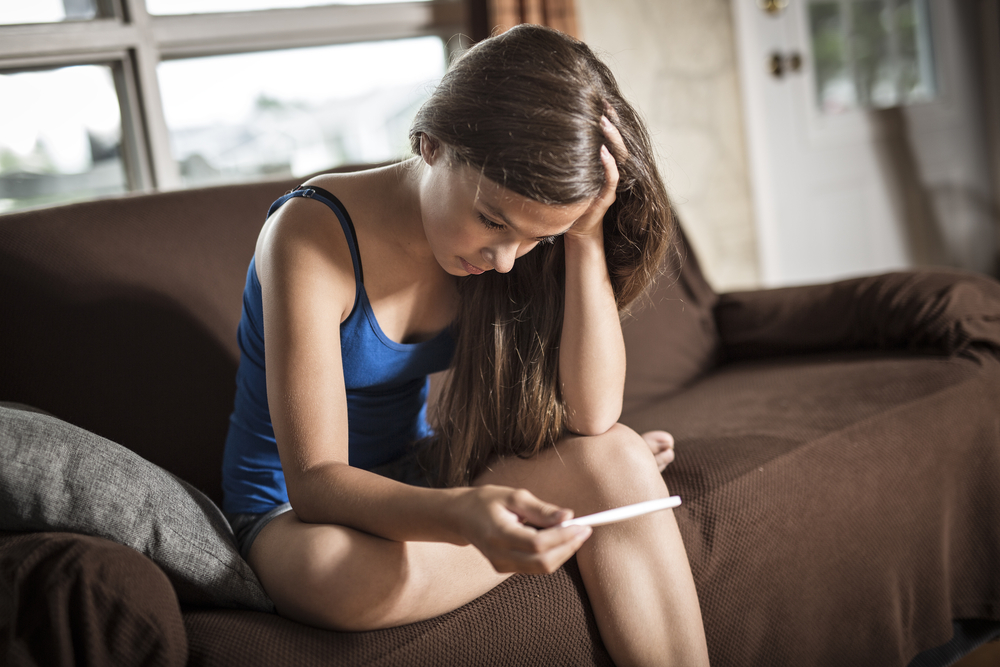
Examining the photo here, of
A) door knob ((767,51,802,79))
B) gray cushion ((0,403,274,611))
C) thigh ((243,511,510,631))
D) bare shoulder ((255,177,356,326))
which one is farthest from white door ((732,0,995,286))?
gray cushion ((0,403,274,611))

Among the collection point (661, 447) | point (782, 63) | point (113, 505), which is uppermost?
point (782, 63)

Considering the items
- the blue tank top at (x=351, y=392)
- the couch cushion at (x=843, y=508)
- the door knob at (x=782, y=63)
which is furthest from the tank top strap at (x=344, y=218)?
the door knob at (x=782, y=63)

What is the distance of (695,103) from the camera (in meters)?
2.77

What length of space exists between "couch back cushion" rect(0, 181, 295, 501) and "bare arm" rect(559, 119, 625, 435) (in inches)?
22.2

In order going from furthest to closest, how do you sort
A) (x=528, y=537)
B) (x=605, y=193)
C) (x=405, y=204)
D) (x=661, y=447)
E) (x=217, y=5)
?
(x=217, y=5) < (x=661, y=447) < (x=405, y=204) < (x=605, y=193) < (x=528, y=537)

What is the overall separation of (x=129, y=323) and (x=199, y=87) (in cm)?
111

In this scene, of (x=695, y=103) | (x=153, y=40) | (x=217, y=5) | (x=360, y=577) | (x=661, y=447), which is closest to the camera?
(x=360, y=577)

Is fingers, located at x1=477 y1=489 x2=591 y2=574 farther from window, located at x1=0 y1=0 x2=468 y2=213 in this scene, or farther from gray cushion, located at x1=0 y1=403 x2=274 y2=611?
window, located at x1=0 y1=0 x2=468 y2=213

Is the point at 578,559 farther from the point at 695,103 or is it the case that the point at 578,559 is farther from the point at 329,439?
the point at 695,103

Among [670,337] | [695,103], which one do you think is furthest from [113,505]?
[695,103]

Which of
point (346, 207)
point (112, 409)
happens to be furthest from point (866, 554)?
point (112, 409)

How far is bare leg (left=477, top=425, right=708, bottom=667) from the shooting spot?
0.89 metres

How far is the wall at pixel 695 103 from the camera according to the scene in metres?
2.62

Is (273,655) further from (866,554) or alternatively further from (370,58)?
(370,58)
